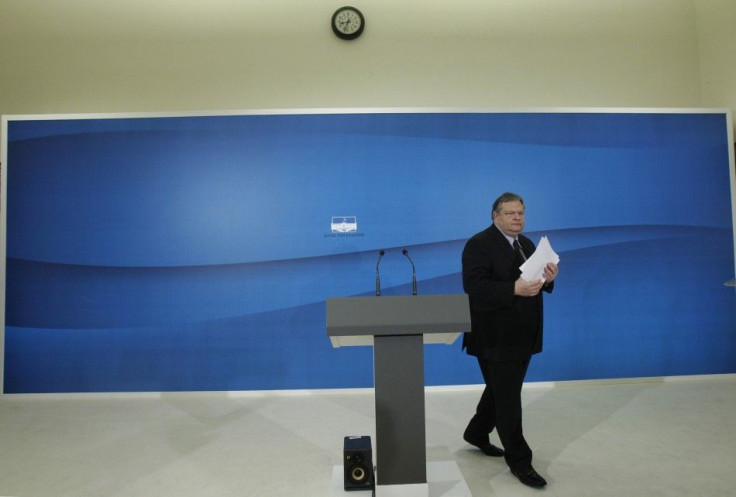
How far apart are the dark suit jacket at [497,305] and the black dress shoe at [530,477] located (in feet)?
1.79

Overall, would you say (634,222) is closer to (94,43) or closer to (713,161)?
(713,161)

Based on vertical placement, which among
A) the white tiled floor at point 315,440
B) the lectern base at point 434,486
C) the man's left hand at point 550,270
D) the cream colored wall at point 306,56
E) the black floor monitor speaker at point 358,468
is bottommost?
the white tiled floor at point 315,440

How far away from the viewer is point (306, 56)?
5.54 metres

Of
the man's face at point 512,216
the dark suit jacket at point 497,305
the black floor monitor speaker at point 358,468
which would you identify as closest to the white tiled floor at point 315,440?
the black floor monitor speaker at point 358,468

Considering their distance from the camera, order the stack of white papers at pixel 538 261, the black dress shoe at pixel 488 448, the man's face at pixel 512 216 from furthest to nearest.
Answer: the black dress shoe at pixel 488 448 → the man's face at pixel 512 216 → the stack of white papers at pixel 538 261

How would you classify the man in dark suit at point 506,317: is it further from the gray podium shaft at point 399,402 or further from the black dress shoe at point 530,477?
the gray podium shaft at point 399,402

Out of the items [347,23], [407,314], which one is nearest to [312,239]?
[347,23]

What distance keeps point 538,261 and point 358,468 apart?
124 cm

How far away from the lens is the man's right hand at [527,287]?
8.73 feet

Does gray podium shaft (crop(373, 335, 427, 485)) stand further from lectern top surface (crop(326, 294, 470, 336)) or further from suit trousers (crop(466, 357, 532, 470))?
suit trousers (crop(466, 357, 532, 470))

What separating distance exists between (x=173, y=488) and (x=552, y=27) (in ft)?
Result: 17.5

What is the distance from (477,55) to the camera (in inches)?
221

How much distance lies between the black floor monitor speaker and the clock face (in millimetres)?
4400

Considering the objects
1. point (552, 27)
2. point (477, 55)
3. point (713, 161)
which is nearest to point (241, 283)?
point (477, 55)
